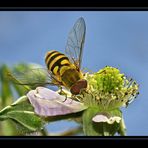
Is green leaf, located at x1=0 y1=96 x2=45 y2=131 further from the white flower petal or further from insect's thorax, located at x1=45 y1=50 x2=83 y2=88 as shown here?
insect's thorax, located at x1=45 y1=50 x2=83 y2=88

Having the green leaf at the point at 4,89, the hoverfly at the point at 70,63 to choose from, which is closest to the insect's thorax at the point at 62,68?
the hoverfly at the point at 70,63

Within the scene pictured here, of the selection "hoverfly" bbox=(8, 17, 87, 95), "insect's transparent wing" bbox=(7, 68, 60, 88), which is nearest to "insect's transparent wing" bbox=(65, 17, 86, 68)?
"hoverfly" bbox=(8, 17, 87, 95)

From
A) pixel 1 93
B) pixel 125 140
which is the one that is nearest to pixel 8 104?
pixel 1 93

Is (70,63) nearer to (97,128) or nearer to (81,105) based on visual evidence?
(81,105)

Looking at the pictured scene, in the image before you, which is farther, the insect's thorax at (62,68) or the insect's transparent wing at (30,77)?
the insect's thorax at (62,68)

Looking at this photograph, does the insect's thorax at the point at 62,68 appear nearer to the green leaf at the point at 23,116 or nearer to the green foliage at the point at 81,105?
the green foliage at the point at 81,105

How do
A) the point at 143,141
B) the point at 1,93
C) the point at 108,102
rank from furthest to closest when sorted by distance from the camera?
1. the point at 1,93
2. the point at 108,102
3. the point at 143,141

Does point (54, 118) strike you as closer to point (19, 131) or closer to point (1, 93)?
point (19, 131)
